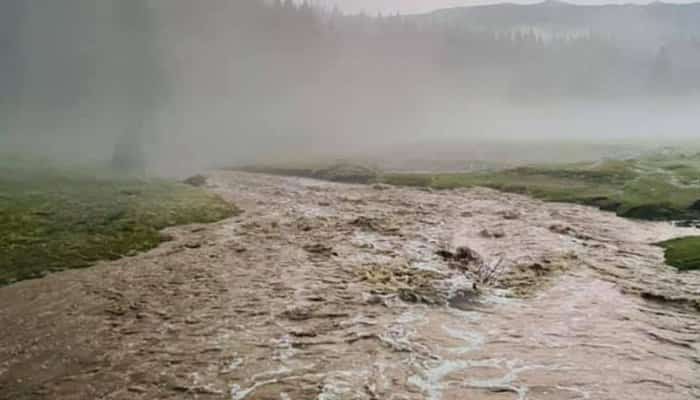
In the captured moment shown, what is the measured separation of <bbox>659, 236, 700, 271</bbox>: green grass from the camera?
1191 inches

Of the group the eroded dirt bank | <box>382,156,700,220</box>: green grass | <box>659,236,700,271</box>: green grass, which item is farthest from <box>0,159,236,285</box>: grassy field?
<box>382,156,700,220</box>: green grass

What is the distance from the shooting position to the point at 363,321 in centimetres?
2278

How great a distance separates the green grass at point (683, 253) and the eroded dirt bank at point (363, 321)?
91cm

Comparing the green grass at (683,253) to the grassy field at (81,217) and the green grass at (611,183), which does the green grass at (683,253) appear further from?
the grassy field at (81,217)

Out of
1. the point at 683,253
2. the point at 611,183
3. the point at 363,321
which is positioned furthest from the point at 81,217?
the point at 611,183

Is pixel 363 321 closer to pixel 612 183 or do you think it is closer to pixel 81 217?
pixel 81 217

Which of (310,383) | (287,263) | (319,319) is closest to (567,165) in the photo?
(287,263)

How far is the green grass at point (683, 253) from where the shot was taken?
30241 mm

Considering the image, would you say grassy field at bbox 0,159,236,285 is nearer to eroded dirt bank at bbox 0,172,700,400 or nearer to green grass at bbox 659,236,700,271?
eroded dirt bank at bbox 0,172,700,400

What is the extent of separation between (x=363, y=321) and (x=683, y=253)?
21.6 meters

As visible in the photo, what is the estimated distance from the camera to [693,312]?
23156 mm

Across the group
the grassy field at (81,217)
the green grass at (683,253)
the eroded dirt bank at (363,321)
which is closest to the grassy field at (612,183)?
the green grass at (683,253)

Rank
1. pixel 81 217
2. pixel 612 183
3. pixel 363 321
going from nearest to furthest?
pixel 363 321
pixel 81 217
pixel 612 183

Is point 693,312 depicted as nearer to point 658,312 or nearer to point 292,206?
point 658,312
